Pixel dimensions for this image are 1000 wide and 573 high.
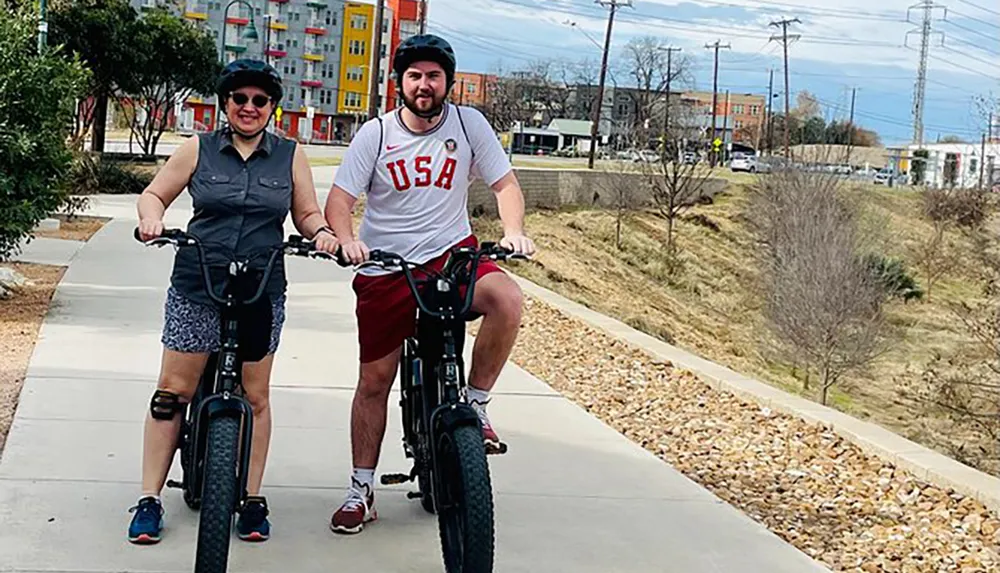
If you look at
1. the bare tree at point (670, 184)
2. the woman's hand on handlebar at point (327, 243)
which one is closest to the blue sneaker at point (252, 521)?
the woman's hand on handlebar at point (327, 243)

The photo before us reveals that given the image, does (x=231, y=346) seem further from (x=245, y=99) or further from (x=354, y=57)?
(x=354, y=57)

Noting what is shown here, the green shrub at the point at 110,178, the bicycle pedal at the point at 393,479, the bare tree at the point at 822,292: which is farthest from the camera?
the green shrub at the point at 110,178

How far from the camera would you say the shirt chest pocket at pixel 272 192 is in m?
5.06

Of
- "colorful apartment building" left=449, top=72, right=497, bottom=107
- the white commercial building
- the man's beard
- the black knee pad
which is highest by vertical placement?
"colorful apartment building" left=449, top=72, right=497, bottom=107

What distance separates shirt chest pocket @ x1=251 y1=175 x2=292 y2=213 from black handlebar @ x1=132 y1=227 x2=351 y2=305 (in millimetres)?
198

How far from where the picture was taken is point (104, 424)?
7.45 meters

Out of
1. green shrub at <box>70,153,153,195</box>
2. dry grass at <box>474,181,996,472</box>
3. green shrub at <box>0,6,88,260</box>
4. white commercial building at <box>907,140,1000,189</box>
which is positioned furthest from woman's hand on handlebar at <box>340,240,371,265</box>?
white commercial building at <box>907,140,1000,189</box>

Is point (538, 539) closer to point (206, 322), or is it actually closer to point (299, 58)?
point (206, 322)

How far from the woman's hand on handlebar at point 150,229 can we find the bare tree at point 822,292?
19490 millimetres

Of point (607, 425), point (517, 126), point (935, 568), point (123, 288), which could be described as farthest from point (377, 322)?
point (517, 126)

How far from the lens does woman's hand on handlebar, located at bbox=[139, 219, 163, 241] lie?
15.4ft

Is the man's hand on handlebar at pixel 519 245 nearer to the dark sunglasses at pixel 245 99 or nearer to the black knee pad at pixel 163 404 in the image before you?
the dark sunglasses at pixel 245 99

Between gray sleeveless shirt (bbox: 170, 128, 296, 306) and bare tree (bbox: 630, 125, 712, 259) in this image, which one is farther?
bare tree (bbox: 630, 125, 712, 259)

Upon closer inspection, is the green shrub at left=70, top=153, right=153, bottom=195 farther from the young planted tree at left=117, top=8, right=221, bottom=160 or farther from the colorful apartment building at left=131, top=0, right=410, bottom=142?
the colorful apartment building at left=131, top=0, right=410, bottom=142
